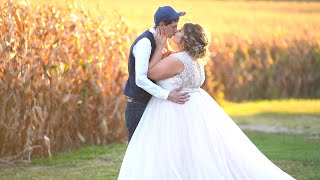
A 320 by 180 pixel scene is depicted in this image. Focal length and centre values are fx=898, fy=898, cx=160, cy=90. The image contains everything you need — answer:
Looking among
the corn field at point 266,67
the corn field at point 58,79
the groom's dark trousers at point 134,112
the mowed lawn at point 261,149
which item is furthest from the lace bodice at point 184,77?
the corn field at point 266,67

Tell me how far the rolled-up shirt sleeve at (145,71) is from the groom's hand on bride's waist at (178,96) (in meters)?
0.06

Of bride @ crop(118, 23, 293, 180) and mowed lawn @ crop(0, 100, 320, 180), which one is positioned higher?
bride @ crop(118, 23, 293, 180)

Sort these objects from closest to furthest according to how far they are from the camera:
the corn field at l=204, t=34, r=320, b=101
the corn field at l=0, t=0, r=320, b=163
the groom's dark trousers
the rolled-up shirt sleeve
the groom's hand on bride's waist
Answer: the rolled-up shirt sleeve < the groom's hand on bride's waist < the groom's dark trousers < the corn field at l=0, t=0, r=320, b=163 < the corn field at l=204, t=34, r=320, b=101

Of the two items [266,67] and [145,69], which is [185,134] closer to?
[145,69]

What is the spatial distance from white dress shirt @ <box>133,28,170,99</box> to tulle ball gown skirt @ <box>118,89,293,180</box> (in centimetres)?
21

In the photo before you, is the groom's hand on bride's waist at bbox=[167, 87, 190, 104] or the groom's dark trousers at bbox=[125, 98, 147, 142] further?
the groom's dark trousers at bbox=[125, 98, 147, 142]

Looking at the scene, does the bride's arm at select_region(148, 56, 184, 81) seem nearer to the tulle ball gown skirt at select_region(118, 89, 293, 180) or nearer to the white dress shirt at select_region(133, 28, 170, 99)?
the white dress shirt at select_region(133, 28, 170, 99)

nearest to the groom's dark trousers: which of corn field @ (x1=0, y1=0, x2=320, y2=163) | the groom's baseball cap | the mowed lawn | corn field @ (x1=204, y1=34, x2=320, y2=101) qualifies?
the groom's baseball cap

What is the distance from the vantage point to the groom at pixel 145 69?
8250 mm

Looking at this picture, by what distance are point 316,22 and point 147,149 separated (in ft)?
67.6

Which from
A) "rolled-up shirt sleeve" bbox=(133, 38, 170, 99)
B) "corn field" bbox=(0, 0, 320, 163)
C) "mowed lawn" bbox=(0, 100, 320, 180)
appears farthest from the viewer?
"corn field" bbox=(0, 0, 320, 163)

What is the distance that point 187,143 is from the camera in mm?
8375

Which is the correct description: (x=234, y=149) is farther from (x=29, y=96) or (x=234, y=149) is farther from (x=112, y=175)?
(x=29, y=96)

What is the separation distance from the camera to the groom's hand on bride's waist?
27.3 ft
